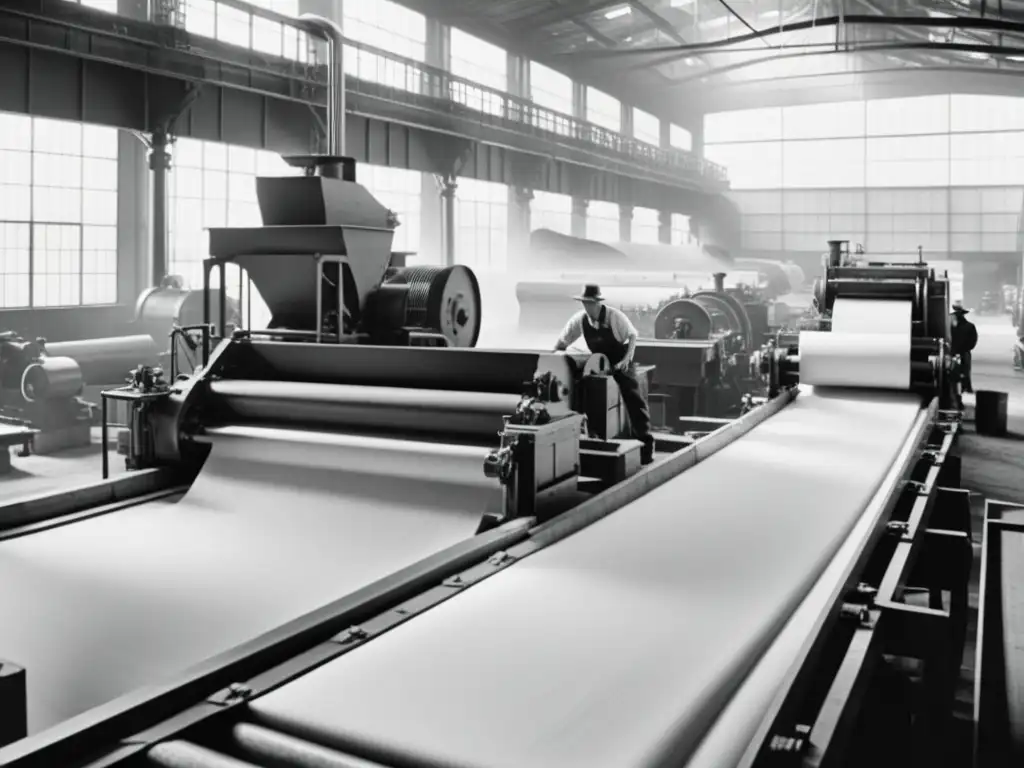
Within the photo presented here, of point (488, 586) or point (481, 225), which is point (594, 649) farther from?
point (481, 225)

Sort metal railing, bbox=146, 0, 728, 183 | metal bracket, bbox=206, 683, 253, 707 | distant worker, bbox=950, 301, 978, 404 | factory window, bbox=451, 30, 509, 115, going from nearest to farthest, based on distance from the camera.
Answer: metal bracket, bbox=206, 683, 253, 707, distant worker, bbox=950, 301, 978, 404, metal railing, bbox=146, 0, 728, 183, factory window, bbox=451, 30, 509, 115

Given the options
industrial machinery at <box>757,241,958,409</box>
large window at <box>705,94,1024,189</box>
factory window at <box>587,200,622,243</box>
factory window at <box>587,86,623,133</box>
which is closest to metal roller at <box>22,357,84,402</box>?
industrial machinery at <box>757,241,958,409</box>

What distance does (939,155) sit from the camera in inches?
1157

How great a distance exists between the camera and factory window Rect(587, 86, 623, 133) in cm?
2714

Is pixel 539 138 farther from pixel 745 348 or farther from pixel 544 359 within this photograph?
pixel 544 359

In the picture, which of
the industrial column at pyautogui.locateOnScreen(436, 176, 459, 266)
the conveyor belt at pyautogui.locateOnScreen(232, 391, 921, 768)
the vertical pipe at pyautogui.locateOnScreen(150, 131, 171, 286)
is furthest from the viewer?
the industrial column at pyautogui.locateOnScreen(436, 176, 459, 266)

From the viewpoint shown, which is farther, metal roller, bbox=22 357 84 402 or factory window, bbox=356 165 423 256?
factory window, bbox=356 165 423 256

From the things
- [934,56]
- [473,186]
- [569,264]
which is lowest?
[569,264]

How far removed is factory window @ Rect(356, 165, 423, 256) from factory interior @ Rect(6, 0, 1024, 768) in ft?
11.4

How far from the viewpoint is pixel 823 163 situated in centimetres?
3062

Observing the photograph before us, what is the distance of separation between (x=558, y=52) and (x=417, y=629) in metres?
22.7

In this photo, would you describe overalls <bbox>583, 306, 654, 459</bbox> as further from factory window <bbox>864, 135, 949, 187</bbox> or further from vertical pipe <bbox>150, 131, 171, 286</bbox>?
factory window <bbox>864, 135, 949, 187</bbox>

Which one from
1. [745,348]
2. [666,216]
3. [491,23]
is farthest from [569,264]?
[666,216]

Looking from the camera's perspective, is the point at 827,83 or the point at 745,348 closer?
the point at 745,348
